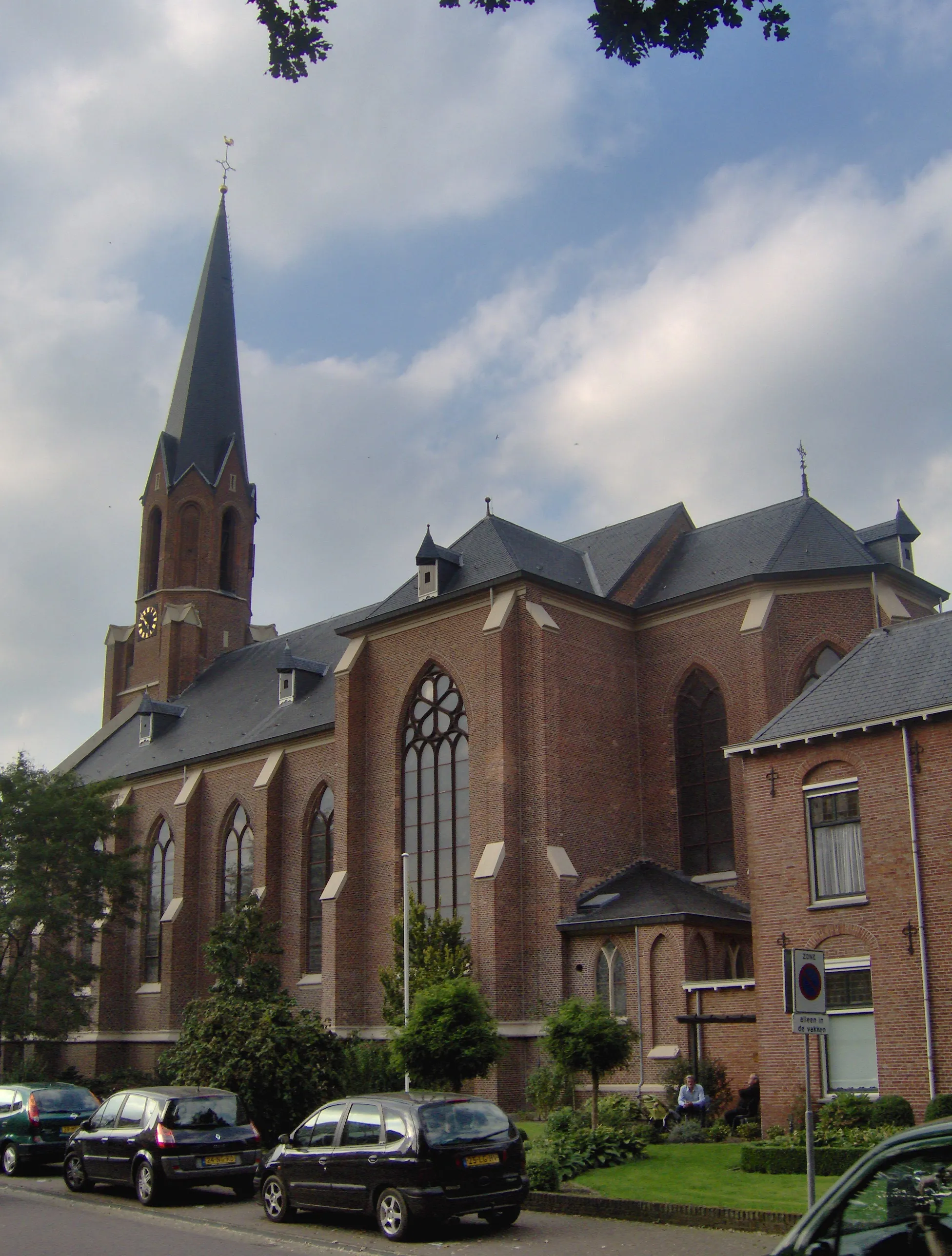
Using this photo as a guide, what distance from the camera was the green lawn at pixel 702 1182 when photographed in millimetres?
A: 13711

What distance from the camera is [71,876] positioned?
3631 cm

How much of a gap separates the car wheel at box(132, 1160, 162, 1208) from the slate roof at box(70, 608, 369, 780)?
21.3 metres

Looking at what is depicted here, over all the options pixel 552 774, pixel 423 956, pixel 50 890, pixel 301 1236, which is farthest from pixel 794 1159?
pixel 50 890

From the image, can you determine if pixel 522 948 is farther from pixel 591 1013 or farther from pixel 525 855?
pixel 591 1013

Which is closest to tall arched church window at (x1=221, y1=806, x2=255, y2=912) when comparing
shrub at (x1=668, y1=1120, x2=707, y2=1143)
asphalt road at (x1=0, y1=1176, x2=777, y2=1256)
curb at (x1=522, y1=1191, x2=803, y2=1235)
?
shrub at (x1=668, y1=1120, x2=707, y2=1143)

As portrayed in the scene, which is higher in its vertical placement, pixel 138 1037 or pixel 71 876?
pixel 71 876

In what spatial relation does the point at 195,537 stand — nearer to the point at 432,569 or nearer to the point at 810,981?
the point at 432,569

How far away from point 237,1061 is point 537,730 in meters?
11.4

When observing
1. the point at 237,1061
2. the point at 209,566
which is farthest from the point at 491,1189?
the point at 209,566

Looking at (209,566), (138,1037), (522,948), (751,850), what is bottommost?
(138,1037)

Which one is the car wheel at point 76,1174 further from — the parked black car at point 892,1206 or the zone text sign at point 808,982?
the parked black car at point 892,1206

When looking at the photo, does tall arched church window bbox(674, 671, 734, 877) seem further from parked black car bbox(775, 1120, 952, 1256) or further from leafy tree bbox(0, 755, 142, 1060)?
parked black car bbox(775, 1120, 952, 1256)

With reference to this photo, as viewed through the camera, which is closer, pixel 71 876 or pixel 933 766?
pixel 933 766

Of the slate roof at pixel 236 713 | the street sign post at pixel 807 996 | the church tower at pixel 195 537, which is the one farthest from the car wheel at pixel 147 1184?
the church tower at pixel 195 537
